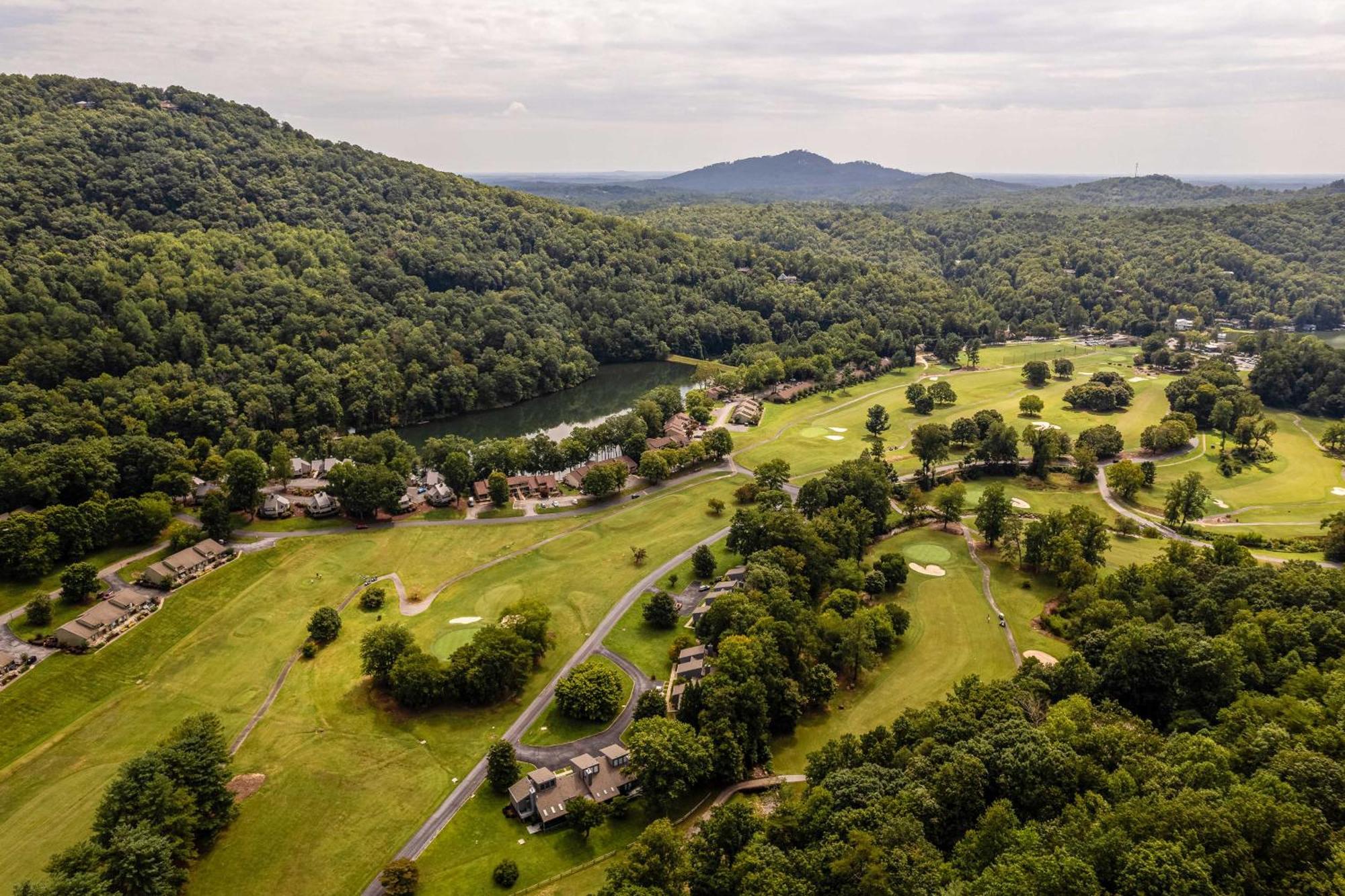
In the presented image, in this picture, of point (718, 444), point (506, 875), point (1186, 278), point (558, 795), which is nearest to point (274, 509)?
point (558, 795)

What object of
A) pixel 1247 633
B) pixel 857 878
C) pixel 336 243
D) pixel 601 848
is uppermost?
pixel 336 243

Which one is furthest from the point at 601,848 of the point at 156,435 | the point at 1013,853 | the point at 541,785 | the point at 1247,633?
the point at 156,435

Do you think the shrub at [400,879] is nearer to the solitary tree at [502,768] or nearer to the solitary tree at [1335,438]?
the solitary tree at [502,768]

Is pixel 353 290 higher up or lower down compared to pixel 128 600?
higher up

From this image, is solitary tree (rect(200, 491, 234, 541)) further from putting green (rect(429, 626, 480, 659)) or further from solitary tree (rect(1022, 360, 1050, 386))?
solitary tree (rect(1022, 360, 1050, 386))

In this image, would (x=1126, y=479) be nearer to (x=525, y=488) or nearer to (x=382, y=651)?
(x=525, y=488)

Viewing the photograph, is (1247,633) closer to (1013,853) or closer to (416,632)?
(1013,853)

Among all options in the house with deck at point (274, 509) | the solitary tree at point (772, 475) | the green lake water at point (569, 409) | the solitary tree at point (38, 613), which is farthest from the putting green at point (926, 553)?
the solitary tree at point (38, 613)
